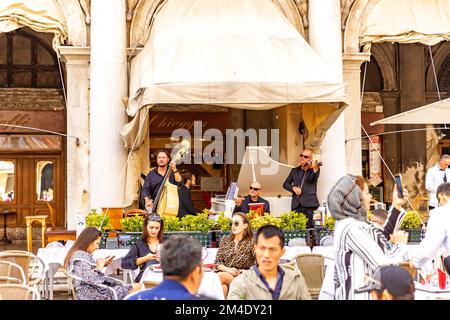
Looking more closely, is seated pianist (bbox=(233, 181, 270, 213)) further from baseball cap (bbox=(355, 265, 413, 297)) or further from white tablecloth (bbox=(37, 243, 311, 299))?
baseball cap (bbox=(355, 265, 413, 297))

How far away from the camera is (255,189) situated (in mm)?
11047

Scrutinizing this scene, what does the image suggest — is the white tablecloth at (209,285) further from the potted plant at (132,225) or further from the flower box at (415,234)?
the flower box at (415,234)

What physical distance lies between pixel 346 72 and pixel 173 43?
3766 millimetres

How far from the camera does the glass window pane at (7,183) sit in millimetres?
18641

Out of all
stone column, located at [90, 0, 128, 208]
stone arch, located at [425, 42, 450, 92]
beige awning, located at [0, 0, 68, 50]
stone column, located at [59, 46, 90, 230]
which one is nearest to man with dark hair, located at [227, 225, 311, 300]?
stone column, located at [90, 0, 128, 208]

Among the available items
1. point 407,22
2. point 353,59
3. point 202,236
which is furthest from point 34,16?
point 407,22

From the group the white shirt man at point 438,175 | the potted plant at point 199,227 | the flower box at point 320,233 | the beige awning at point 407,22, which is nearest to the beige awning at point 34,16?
the potted plant at point 199,227

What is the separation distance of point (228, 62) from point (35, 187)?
27.2 feet

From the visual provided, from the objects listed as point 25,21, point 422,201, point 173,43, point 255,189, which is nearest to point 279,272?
point 255,189

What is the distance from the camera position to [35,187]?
61.8ft

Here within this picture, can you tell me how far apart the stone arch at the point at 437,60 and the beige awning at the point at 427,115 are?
7.50 m

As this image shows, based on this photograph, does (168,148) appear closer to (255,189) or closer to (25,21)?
(25,21)

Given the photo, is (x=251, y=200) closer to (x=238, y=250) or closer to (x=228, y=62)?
(x=228, y=62)

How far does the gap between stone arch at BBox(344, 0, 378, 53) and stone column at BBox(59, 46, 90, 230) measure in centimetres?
481
